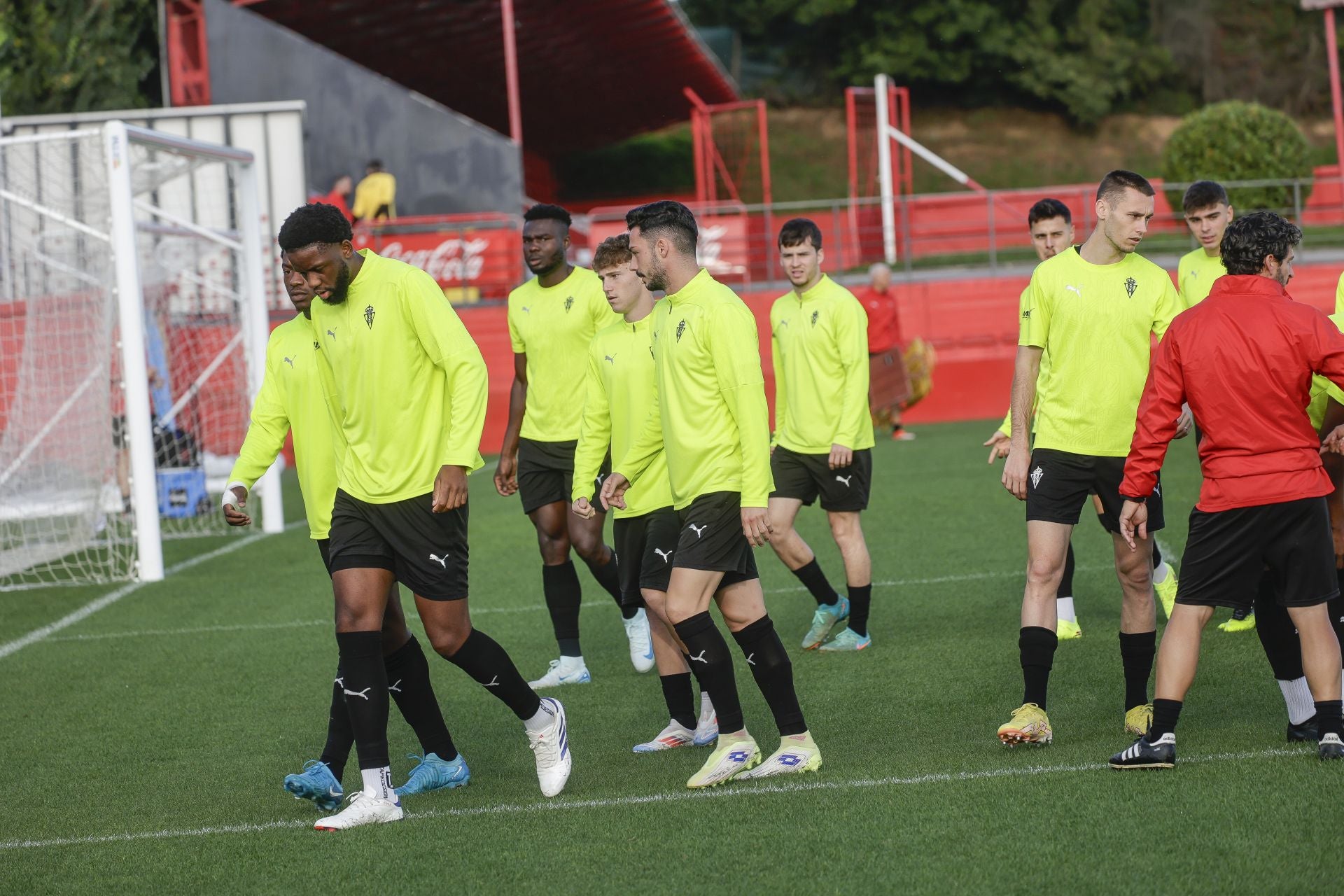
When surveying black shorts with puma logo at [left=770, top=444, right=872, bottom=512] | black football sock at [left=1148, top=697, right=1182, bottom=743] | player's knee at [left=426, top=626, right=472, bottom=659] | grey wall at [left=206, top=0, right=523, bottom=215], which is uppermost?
grey wall at [left=206, top=0, right=523, bottom=215]

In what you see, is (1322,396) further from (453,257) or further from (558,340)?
(453,257)

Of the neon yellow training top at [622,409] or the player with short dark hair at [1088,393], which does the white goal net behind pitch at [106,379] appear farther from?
the player with short dark hair at [1088,393]

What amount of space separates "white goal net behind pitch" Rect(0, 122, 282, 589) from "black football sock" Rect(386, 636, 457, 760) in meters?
5.78

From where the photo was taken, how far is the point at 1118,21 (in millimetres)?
47062

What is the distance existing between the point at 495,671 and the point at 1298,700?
2855 millimetres

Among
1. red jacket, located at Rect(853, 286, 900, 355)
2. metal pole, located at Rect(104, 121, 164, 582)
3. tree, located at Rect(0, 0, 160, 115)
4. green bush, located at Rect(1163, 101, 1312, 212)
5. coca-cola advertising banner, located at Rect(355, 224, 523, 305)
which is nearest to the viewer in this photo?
metal pole, located at Rect(104, 121, 164, 582)

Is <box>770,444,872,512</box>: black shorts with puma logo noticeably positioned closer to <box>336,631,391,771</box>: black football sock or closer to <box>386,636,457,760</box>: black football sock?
<box>386,636,457,760</box>: black football sock

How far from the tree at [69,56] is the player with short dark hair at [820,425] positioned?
27466 millimetres

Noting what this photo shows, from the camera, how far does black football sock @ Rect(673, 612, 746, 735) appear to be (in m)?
5.43

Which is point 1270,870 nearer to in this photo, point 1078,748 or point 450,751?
point 1078,748

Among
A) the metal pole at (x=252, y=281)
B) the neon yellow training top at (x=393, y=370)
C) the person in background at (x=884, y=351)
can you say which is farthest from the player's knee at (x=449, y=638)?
the person in background at (x=884, y=351)

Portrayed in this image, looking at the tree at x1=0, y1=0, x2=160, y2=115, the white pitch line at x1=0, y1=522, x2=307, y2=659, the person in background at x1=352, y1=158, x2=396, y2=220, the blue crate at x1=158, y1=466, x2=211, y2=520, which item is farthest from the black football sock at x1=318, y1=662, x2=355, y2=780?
the tree at x1=0, y1=0, x2=160, y2=115

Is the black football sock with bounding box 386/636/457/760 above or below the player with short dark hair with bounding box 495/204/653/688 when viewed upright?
below

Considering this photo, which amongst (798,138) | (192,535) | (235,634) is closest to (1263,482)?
(235,634)
